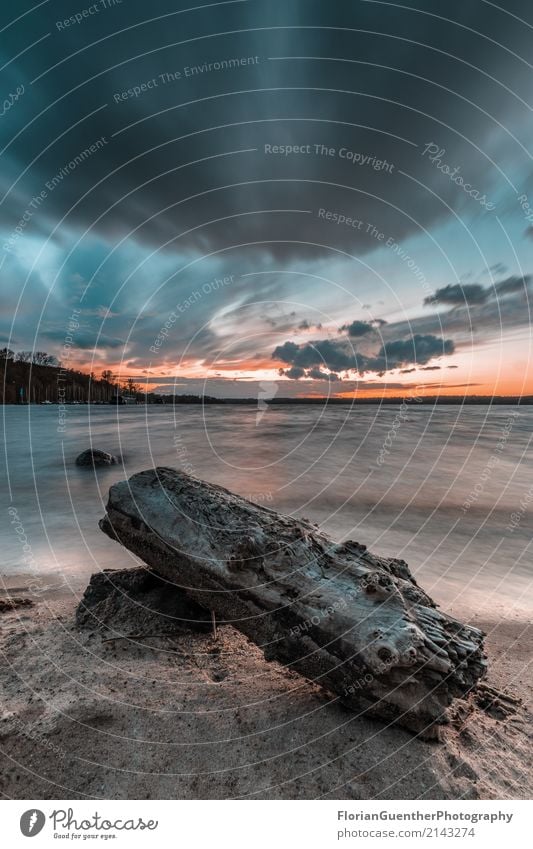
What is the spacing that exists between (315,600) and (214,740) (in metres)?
1.42

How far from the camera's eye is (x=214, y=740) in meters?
3.46

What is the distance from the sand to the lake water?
3.51 m

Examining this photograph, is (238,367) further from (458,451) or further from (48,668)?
(458,451)

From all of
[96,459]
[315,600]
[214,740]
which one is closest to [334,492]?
[96,459]

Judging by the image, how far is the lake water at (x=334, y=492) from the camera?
844cm

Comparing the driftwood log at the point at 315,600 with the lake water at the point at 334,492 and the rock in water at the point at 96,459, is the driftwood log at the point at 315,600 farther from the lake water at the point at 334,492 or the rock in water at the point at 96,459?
the rock in water at the point at 96,459

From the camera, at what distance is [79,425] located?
111 ft

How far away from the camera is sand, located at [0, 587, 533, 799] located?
Answer: 10.2ft

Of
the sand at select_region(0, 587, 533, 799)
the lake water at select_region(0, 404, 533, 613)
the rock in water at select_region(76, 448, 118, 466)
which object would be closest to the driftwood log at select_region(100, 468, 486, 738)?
the sand at select_region(0, 587, 533, 799)

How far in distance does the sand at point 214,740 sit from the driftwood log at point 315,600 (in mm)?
336
